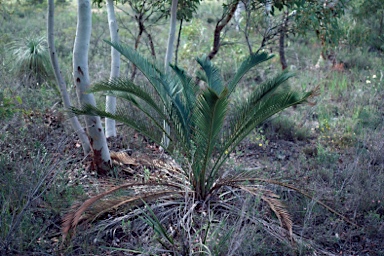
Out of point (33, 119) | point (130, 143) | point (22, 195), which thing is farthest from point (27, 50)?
point (22, 195)

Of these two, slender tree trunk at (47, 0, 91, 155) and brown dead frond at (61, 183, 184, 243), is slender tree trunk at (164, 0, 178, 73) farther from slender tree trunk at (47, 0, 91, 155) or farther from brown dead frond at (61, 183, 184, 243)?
brown dead frond at (61, 183, 184, 243)

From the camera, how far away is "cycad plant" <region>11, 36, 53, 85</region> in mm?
7941

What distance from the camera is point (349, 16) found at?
1291 cm

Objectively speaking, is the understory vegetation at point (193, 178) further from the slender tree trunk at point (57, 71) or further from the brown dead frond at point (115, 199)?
the slender tree trunk at point (57, 71)

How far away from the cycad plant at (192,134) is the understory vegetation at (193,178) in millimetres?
14

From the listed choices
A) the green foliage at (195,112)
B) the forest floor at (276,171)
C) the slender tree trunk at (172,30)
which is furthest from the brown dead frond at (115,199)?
the slender tree trunk at (172,30)

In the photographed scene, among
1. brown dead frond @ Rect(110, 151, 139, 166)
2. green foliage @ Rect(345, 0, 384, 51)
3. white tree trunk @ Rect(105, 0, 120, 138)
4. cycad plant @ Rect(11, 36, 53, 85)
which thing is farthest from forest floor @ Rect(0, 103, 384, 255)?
green foliage @ Rect(345, 0, 384, 51)

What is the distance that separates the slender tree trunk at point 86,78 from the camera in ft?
16.5

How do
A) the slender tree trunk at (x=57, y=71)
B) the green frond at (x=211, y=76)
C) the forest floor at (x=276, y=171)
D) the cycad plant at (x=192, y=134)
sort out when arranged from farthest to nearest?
the green frond at (x=211, y=76) → the slender tree trunk at (x=57, y=71) → the forest floor at (x=276, y=171) → the cycad plant at (x=192, y=134)

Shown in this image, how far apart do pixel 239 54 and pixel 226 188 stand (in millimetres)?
6116

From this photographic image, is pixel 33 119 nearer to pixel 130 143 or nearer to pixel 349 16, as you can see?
pixel 130 143

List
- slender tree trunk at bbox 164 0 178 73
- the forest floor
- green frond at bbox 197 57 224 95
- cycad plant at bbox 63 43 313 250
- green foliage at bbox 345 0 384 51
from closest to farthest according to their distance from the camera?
1. cycad plant at bbox 63 43 313 250
2. the forest floor
3. green frond at bbox 197 57 224 95
4. slender tree trunk at bbox 164 0 178 73
5. green foliage at bbox 345 0 384 51

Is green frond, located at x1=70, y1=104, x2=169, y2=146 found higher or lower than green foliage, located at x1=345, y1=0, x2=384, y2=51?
lower

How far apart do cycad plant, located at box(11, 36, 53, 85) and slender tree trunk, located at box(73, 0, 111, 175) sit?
117 inches
